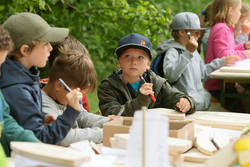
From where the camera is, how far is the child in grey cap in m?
3.29

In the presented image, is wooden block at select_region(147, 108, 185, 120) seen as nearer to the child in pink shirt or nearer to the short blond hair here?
the short blond hair

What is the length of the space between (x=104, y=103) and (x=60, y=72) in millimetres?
630

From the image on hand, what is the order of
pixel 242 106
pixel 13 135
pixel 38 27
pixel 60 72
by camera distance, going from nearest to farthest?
pixel 13 135, pixel 38 27, pixel 60 72, pixel 242 106

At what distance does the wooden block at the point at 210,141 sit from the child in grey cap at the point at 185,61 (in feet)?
5.33

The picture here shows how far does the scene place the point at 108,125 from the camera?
1594 mm

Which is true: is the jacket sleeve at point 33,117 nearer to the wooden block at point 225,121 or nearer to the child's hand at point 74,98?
the child's hand at point 74,98

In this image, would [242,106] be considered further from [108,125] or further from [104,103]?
[108,125]

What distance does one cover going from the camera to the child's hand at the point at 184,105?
2.26m

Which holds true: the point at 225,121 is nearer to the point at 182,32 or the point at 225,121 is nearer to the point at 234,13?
the point at 182,32

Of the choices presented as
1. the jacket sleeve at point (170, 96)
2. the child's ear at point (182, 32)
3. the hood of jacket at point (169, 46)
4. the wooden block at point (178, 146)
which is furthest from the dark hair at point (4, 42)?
the child's ear at point (182, 32)

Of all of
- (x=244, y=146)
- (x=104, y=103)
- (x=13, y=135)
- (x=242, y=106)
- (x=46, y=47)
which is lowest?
(x=242, y=106)

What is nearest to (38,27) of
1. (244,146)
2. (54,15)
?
(244,146)

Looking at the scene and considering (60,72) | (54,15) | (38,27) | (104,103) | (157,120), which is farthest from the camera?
(54,15)

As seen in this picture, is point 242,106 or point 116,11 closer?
point 116,11
